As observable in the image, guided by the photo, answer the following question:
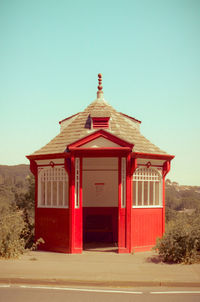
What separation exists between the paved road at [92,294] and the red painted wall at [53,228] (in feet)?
14.1

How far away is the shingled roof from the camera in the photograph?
13.2 metres

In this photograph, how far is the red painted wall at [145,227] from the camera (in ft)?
40.9

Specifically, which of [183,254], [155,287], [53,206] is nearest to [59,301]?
[155,287]

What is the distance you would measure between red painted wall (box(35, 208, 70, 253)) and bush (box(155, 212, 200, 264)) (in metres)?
3.10

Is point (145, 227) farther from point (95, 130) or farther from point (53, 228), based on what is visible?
point (95, 130)

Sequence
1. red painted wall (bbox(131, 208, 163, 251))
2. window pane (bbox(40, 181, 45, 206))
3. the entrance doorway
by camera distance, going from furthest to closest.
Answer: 1. the entrance doorway
2. window pane (bbox(40, 181, 45, 206))
3. red painted wall (bbox(131, 208, 163, 251))

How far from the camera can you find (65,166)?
12477 millimetres

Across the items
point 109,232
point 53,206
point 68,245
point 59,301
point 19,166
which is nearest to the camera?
point 59,301

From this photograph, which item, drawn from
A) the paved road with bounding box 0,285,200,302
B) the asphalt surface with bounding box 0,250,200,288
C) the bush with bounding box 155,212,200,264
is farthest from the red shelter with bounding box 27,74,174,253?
the paved road with bounding box 0,285,200,302

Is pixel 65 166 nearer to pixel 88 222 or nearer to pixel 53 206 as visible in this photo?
pixel 53 206

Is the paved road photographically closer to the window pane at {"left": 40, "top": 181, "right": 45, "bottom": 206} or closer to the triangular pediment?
the triangular pediment

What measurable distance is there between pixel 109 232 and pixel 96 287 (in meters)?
7.56

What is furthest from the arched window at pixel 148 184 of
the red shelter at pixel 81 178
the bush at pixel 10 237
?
the bush at pixel 10 237

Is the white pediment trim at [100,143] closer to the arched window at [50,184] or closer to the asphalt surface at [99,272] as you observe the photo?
the arched window at [50,184]
